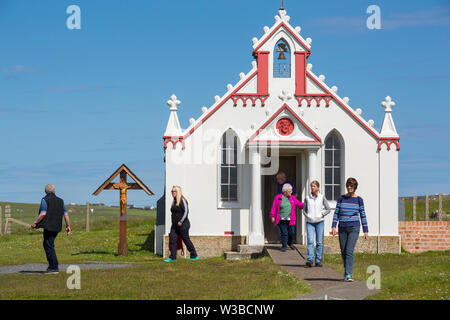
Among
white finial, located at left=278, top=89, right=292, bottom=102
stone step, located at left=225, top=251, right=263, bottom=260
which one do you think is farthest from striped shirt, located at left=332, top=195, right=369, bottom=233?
white finial, located at left=278, top=89, right=292, bottom=102

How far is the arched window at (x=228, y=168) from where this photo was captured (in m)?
21.7

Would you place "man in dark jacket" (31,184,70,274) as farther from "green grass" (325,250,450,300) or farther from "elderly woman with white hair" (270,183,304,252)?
"green grass" (325,250,450,300)

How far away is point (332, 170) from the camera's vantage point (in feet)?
72.1

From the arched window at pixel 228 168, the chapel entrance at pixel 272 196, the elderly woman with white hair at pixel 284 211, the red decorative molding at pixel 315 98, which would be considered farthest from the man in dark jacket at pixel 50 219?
the red decorative molding at pixel 315 98

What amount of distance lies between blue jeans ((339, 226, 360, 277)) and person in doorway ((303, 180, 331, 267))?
2.06 m

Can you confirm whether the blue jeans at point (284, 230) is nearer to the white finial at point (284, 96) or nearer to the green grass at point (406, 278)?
the green grass at point (406, 278)

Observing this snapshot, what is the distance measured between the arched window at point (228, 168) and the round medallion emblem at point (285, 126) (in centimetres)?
149

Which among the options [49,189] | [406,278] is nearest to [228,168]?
[49,189]

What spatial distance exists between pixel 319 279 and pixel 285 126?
8385mm

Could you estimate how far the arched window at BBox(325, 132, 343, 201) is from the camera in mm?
21922

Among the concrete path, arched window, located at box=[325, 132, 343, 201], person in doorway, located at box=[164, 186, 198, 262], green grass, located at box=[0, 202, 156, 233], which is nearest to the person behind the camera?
the concrete path

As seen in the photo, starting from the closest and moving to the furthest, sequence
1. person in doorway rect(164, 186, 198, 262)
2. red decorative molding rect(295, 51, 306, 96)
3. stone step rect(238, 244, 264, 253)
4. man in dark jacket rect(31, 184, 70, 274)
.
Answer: man in dark jacket rect(31, 184, 70, 274), person in doorway rect(164, 186, 198, 262), stone step rect(238, 244, 264, 253), red decorative molding rect(295, 51, 306, 96)
